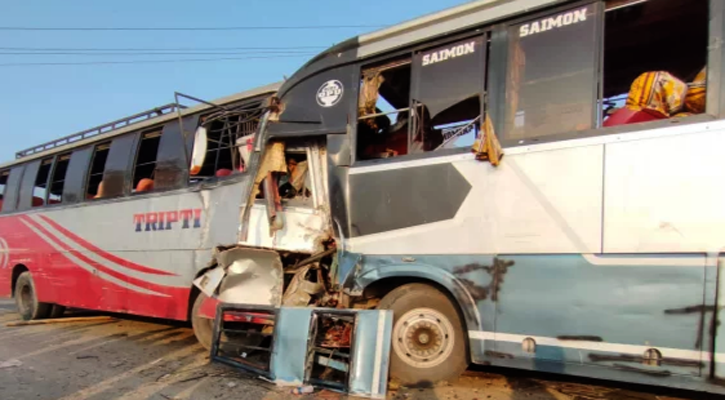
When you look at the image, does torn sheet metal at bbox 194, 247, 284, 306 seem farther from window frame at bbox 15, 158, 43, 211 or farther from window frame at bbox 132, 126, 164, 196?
window frame at bbox 15, 158, 43, 211

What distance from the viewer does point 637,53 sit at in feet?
15.5

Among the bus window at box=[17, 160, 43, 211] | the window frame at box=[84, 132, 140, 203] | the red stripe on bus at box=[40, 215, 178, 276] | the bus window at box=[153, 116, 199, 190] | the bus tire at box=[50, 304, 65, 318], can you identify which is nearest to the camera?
the bus window at box=[153, 116, 199, 190]

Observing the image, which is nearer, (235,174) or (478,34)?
(478,34)

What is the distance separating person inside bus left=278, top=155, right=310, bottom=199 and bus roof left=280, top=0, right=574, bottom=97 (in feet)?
2.57

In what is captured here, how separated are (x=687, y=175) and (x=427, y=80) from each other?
2.17 m

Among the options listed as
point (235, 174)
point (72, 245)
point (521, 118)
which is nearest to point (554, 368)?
point (521, 118)

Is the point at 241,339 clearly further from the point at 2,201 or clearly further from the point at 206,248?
the point at 2,201

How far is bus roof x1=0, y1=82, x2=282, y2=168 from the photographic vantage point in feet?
20.3

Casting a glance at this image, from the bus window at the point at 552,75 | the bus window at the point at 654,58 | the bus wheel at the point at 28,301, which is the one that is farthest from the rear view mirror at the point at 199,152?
the bus wheel at the point at 28,301

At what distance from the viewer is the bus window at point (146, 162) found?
731 centimetres

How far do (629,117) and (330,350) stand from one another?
3.14 metres

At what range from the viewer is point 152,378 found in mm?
4996

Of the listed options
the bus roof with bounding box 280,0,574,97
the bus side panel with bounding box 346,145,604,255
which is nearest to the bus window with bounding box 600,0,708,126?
the bus side panel with bounding box 346,145,604,255

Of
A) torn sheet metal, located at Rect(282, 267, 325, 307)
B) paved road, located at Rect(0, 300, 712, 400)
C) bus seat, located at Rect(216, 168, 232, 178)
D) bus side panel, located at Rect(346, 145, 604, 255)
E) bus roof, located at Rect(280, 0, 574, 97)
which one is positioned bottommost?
paved road, located at Rect(0, 300, 712, 400)
